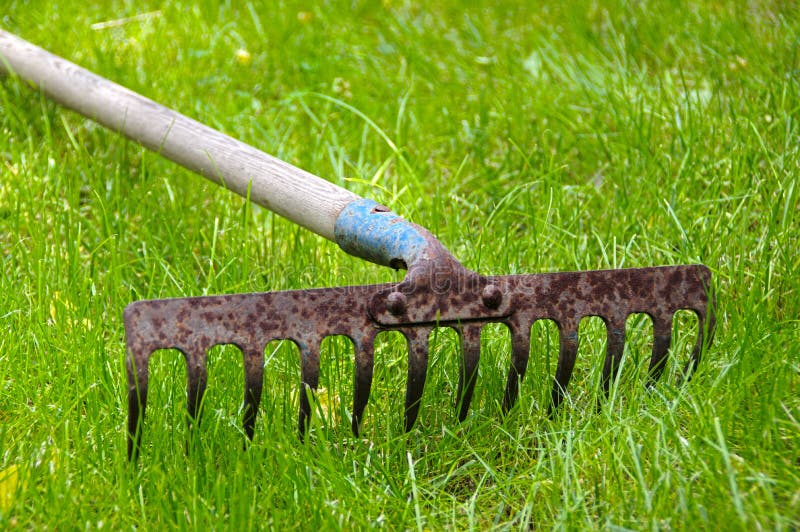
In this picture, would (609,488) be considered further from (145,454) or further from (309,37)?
(309,37)

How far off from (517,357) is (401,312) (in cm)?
29

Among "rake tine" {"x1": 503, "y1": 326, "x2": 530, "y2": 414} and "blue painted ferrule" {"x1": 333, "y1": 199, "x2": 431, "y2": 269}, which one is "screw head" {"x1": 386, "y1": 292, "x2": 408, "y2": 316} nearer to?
"blue painted ferrule" {"x1": 333, "y1": 199, "x2": 431, "y2": 269}

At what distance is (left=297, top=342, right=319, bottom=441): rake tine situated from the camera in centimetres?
180

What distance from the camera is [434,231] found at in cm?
260

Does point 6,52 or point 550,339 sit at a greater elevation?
point 6,52

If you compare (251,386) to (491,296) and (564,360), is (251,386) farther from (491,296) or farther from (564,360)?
(564,360)

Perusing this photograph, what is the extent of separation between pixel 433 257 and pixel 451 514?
0.54 meters

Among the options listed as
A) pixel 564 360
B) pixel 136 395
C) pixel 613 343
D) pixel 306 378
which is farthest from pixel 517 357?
pixel 136 395

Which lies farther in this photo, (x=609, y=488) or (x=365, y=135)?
(x=365, y=135)

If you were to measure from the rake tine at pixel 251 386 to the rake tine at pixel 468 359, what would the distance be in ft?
1.43

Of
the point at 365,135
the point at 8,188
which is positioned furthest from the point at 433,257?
the point at 8,188

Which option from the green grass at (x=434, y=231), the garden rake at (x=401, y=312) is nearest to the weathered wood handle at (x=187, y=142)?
the garden rake at (x=401, y=312)

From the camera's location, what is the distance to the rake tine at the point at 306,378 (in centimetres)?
180

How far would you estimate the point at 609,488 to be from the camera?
1.61 metres
